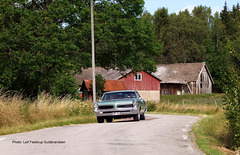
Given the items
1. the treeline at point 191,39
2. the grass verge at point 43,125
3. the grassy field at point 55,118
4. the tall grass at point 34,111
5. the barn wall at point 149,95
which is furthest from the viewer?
the treeline at point 191,39

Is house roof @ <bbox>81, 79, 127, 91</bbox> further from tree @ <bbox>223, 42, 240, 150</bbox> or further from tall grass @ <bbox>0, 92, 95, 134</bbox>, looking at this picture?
tree @ <bbox>223, 42, 240, 150</bbox>

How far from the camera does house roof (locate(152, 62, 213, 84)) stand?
73.7 meters

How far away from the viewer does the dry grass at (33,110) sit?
1655 cm

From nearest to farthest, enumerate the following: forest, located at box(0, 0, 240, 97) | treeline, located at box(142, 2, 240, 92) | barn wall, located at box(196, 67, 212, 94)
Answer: forest, located at box(0, 0, 240, 97), barn wall, located at box(196, 67, 212, 94), treeline, located at box(142, 2, 240, 92)

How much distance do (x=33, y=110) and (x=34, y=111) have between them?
71 millimetres

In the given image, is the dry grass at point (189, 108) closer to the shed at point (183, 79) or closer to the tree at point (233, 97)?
the tree at point (233, 97)

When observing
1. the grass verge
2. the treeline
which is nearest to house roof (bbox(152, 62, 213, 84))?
the treeline

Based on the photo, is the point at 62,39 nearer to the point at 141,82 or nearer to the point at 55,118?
the point at 55,118

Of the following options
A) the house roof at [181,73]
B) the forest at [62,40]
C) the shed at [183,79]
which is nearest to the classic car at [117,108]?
the forest at [62,40]

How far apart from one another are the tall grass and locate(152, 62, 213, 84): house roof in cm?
5157

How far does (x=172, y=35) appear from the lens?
3533 inches

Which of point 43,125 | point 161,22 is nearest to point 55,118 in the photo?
point 43,125

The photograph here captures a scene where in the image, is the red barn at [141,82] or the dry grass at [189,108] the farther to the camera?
the red barn at [141,82]

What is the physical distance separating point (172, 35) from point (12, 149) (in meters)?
82.6
